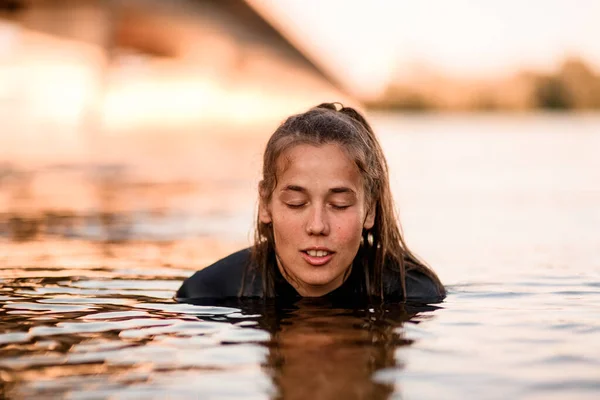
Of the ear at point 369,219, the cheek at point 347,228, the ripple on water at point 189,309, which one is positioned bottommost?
the ripple on water at point 189,309

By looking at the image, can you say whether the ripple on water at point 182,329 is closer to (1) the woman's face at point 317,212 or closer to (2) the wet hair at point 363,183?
(1) the woman's face at point 317,212

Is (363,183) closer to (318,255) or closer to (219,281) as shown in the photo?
(318,255)

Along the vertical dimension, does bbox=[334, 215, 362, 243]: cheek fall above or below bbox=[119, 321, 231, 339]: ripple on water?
above

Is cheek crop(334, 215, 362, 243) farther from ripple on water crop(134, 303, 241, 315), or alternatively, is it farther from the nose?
ripple on water crop(134, 303, 241, 315)

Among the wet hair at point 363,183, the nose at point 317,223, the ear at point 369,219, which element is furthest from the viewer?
the ear at point 369,219

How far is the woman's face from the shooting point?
5.31m

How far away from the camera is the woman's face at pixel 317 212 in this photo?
5.31 meters

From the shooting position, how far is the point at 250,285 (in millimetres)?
6035

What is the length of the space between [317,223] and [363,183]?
424 millimetres

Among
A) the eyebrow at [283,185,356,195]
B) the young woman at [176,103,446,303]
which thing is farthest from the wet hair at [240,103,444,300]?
the eyebrow at [283,185,356,195]

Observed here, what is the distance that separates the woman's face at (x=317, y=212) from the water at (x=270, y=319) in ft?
0.79

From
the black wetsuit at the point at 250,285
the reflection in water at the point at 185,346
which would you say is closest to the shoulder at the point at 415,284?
the black wetsuit at the point at 250,285

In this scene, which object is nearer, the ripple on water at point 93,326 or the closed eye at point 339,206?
the ripple on water at point 93,326

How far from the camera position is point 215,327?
5.04 metres
